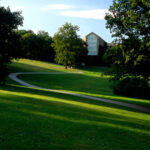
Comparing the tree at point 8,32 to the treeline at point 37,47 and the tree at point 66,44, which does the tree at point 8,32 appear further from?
the treeline at point 37,47

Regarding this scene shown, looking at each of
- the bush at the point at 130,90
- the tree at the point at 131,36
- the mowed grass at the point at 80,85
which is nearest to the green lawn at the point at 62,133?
the tree at the point at 131,36

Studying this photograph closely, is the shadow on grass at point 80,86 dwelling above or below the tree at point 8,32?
below

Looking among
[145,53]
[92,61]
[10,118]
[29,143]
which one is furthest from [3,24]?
[92,61]

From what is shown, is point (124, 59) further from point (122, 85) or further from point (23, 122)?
point (122, 85)

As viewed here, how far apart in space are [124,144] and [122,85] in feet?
83.0

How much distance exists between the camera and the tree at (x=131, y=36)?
16.8 m

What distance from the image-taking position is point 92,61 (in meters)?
93.5

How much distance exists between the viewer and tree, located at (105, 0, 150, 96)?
16844 mm

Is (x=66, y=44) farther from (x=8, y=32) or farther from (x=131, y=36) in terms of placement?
(x=131, y=36)

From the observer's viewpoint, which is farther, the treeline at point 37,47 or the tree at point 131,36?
the treeline at point 37,47

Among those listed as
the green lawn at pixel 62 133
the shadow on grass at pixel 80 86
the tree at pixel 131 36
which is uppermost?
the tree at pixel 131 36

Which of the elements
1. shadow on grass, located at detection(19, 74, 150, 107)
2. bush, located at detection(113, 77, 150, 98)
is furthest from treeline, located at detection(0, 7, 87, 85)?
bush, located at detection(113, 77, 150, 98)

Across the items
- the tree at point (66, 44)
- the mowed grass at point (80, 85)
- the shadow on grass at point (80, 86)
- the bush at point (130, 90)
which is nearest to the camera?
the mowed grass at point (80, 85)

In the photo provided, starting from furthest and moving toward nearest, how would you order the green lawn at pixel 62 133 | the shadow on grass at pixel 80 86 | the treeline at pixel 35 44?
the treeline at pixel 35 44 < the shadow on grass at pixel 80 86 < the green lawn at pixel 62 133
